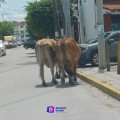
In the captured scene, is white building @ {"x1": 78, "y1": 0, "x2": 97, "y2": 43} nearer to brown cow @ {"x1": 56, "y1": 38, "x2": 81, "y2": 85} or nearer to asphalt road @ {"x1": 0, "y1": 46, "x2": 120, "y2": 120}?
brown cow @ {"x1": 56, "y1": 38, "x2": 81, "y2": 85}

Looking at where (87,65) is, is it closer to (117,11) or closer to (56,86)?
(56,86)

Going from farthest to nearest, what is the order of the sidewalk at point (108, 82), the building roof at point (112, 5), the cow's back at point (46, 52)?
the building roof at point (112, 5)
the cow's back at point (46, 52)
the sidewalk at point (108, 82)

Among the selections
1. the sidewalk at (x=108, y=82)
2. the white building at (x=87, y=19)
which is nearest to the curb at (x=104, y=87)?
the sidewalk at (x=108, y=82)

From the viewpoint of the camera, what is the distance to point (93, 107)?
10320 millimetres

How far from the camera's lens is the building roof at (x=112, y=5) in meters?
32.0

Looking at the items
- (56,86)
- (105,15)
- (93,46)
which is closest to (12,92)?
(56,86)

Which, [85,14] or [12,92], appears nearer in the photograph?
[12,92]

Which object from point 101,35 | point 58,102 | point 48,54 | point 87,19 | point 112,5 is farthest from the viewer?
point 87,19

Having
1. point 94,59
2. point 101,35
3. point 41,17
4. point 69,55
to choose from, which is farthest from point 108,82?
point 41,17

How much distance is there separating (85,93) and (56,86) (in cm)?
221

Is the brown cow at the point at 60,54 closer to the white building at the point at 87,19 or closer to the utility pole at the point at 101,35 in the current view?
the utility pole at the point at 101,35

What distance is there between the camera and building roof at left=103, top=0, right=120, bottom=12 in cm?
3198

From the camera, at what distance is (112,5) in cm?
3341

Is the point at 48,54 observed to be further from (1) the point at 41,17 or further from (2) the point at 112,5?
(1) the point at 41,17
